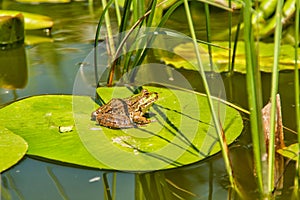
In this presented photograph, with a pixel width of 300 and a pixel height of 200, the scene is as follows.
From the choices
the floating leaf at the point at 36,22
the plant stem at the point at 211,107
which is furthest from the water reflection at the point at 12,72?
→ the plant stem at the point at 211,107

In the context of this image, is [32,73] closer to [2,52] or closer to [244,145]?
[2,52]

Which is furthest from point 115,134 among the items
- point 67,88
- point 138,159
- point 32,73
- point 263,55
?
point 263,55

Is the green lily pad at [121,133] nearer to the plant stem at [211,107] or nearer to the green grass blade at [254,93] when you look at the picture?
the plant stem at [211,107]

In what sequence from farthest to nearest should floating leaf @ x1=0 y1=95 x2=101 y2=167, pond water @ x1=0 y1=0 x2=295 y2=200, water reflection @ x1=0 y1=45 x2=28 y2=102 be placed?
water reflection @ x1=0 y1=45 x2=28 y2=102
floating leaf @ x1=0 y1=95 x2=101 y2=167
pond water @ x1=0 y1=0 x2=295 y2=200

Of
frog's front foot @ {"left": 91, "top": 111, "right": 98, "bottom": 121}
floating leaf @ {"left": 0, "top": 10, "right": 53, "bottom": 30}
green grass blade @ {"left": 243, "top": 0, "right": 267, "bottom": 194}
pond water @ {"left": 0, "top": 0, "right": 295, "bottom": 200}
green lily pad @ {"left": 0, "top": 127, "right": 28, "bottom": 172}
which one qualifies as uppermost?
green grass blade @ {"left": 243, "top": 0, "right": 267, "bottom": 194}

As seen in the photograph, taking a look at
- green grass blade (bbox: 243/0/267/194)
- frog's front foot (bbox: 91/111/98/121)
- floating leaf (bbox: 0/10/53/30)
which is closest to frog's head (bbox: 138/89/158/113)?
frog's front foot (bbox: 91/111/98/121)

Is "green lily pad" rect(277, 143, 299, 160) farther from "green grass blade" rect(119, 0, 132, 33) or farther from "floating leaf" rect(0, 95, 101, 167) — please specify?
"green grass blade" rect(119, 0, 132, 33)

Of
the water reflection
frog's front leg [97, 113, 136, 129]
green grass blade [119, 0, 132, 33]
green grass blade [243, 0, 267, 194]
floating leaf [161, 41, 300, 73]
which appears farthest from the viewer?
floating leaf [161, 41, 300, 73]
